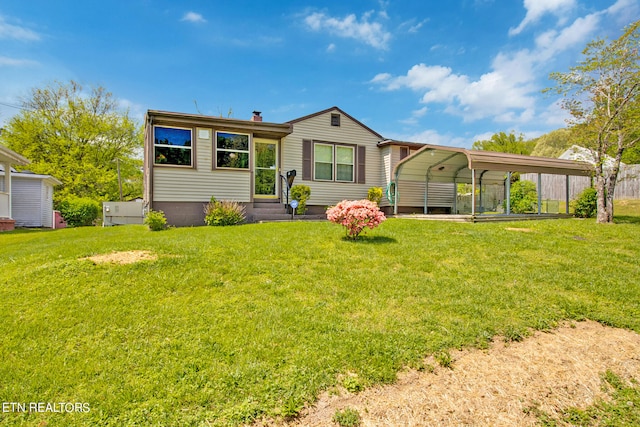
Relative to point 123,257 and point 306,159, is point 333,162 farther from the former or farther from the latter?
point 123,257

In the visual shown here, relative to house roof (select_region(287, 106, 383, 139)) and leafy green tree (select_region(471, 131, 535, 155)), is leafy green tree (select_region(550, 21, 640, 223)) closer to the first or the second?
house roof (select_region(287, 106, 383, 139))

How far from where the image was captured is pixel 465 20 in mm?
12305

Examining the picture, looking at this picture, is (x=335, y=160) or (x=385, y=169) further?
(x=385, y=169)

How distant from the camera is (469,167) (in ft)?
35.4

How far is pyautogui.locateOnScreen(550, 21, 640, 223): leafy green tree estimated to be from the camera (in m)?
9.80

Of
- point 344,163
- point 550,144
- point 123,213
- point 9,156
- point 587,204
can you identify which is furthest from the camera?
point 550,144

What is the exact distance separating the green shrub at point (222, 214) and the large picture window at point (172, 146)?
5.79 feet

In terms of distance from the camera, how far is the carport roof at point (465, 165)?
11109 mm

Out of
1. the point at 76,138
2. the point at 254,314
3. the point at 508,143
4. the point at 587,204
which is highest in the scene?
the point at 508,143

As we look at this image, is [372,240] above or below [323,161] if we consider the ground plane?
below

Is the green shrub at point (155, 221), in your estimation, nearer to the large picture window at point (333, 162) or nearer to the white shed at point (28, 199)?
the large picture window at point (333, 162)

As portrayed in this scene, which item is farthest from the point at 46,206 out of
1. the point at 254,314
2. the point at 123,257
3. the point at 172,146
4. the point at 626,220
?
the point at 626,220

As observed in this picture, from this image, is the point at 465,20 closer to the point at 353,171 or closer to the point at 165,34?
the point at 353,171

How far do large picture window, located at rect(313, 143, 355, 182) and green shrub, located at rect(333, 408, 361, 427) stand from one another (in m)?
11.6
